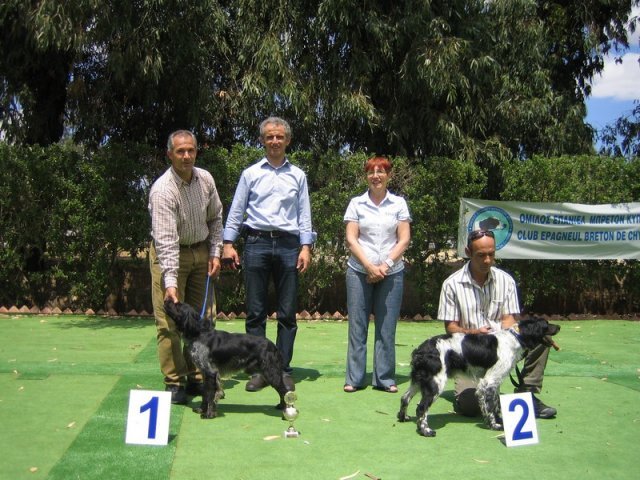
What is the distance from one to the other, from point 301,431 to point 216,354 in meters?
0.83

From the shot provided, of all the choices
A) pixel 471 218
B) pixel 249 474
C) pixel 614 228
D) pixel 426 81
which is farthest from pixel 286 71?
pixel 249 474

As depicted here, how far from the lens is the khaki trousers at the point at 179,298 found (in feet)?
17.3

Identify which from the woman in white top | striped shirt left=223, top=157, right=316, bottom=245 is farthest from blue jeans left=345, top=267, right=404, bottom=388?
striped shirt left=223, top=157, right=316, bottom=245

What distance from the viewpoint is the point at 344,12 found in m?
10.4

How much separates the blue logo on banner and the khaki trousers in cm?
582

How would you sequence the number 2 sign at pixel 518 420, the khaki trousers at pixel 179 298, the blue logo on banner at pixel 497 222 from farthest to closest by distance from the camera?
the blue logo on banner at pixel 497 222 < the khaki trousers at pixel 179 298 < the number 2 sign at pixel 518 420

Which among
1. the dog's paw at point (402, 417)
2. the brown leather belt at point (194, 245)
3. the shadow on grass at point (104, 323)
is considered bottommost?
the dog's paw at point (402, 417)

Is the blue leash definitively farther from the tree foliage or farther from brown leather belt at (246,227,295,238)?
the tree foliage

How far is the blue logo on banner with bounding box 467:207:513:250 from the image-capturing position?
1030 cm

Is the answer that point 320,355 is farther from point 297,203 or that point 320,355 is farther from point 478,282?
point 478,282

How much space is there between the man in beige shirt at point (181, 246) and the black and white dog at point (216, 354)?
0.19 metres

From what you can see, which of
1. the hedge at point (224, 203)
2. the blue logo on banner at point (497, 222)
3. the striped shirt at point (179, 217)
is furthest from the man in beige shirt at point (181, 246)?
the blue logo on banner at point (497, 222)

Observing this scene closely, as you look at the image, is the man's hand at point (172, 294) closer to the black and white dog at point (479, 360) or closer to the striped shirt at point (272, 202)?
the striped shirt at point (272, 202)

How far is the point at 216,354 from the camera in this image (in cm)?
497
